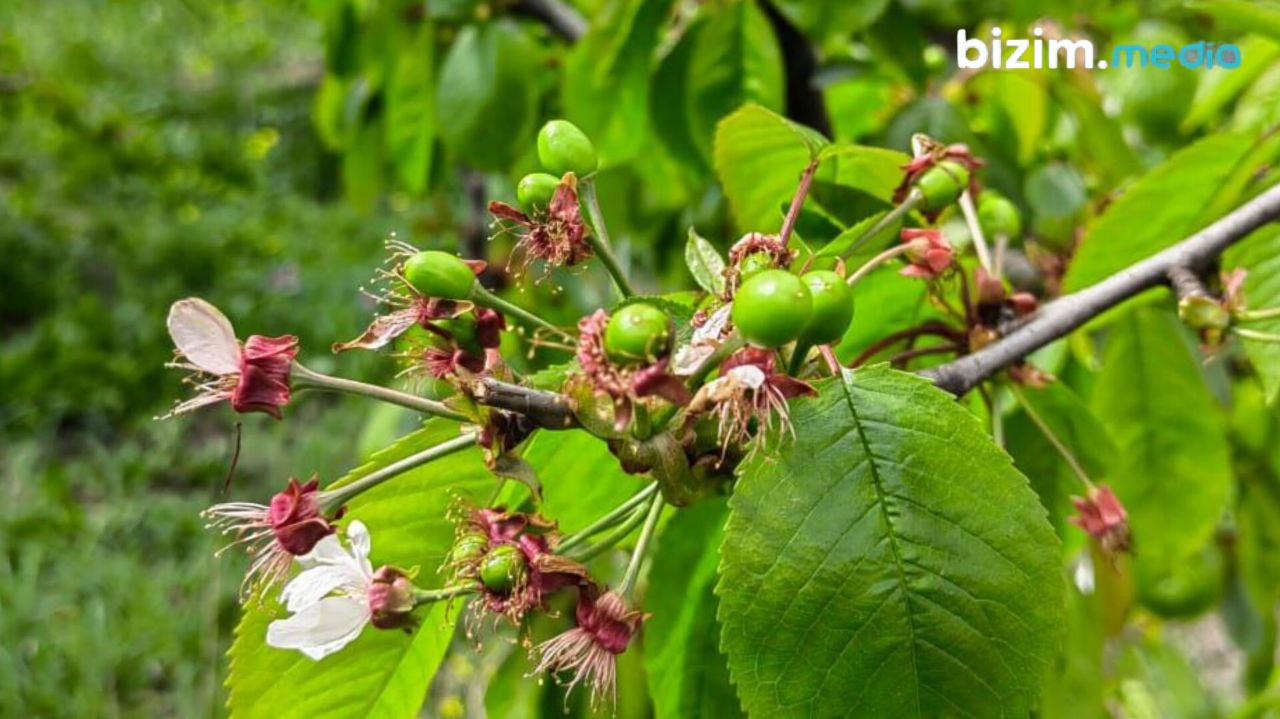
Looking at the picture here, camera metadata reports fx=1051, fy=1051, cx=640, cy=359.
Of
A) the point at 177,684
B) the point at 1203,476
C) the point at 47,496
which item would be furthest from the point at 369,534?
the point at 47,496

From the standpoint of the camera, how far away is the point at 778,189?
717 mm

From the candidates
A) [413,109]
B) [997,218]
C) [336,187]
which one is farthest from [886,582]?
[336,187]

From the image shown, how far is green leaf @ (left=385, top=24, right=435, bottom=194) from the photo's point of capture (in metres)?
1.48

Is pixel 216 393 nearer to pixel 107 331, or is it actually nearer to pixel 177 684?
pixel 177 684

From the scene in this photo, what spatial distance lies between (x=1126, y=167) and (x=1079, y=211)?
0.08 meters

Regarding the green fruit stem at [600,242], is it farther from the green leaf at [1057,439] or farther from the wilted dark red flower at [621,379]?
the green leaf at [1057,439]

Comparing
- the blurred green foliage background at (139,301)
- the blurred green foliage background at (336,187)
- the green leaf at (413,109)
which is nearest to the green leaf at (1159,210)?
the blurred green foliage background at (336,187)

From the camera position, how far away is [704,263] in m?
0.54

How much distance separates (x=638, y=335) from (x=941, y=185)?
0.90ft

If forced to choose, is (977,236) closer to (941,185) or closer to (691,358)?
(941,185)

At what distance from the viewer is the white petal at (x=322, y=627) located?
19.0 inches

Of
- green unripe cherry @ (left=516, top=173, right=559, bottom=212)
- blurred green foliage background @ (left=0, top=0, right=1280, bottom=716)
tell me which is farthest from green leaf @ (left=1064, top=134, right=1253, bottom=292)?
green unripe cherry @ (left=516, top=173, right=559, bottom=212)

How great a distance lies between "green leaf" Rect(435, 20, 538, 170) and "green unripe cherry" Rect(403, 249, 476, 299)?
0.82 metres

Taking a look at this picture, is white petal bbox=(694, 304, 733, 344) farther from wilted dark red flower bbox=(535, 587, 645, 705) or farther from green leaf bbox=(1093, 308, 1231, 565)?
green leaf bbox=(1093, 308, 1231, 565)
